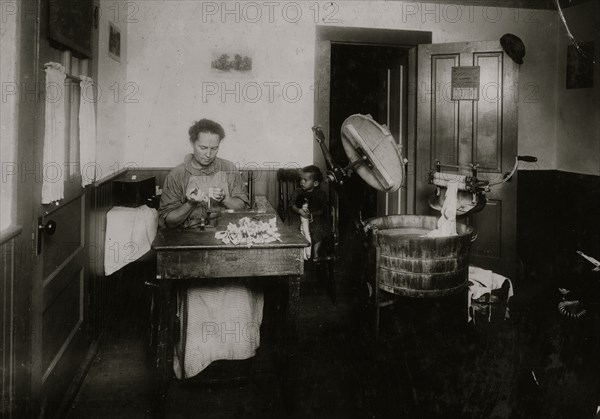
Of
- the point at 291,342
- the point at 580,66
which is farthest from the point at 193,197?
the point at 580,66

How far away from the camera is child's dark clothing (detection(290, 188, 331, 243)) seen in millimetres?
5164

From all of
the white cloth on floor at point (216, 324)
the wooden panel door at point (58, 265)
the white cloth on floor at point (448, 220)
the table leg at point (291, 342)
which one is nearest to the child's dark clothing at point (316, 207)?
the white cloth on floor at point (448, 220)

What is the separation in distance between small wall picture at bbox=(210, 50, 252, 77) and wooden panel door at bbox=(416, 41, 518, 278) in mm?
1885

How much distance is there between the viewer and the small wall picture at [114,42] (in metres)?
4.35

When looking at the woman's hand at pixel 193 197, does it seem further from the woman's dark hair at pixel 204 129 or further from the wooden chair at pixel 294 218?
the wooden chair at pixel 294 218

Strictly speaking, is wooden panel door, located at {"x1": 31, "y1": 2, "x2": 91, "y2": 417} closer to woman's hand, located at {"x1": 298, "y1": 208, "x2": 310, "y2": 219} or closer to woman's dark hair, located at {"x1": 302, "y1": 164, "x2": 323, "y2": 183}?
woman's hand, located at {"x1": 298, "y1": 208, "x2": 310, "y2": 219}

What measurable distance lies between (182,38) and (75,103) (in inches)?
99.3

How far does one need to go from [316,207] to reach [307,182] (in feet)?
0.91

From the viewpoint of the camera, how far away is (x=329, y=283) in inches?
202

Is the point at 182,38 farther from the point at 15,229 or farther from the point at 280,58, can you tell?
the point at 15,229

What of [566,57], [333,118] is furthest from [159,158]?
[566,57]

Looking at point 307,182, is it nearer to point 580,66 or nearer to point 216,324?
point 216,324

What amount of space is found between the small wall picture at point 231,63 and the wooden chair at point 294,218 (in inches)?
46.1

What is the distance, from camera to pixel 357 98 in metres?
8.34
